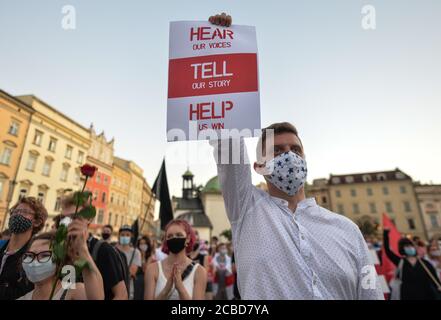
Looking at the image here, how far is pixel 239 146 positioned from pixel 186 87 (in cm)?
59

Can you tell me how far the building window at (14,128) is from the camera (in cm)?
2587

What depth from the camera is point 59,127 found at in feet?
102

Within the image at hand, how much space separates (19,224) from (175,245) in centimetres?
167

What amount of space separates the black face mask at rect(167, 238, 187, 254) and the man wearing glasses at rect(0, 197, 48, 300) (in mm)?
1440

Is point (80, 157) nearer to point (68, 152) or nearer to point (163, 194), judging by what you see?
point (68, 152)

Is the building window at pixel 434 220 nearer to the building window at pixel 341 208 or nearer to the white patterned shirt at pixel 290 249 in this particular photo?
the building window at pixel 341 208

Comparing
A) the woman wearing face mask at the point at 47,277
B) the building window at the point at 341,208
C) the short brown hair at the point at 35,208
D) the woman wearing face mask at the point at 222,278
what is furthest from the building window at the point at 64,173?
the building window at the point at 341,208

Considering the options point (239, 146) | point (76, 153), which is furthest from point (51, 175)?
point (239, 146)

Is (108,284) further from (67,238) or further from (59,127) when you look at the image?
(59,127)

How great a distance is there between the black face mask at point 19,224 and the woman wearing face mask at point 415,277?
6791 millimetres

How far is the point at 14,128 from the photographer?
26234 mm

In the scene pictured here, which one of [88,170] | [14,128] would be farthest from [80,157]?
[88,170]

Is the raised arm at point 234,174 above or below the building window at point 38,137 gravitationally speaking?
below

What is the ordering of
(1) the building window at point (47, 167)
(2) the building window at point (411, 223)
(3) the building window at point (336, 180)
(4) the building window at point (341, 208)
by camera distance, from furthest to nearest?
(3) the building window at point (336, 180)
(4) the building window at point (341, 208)
(2) the building window at point (411, 223)
(1) the building window at point (47, 167)
